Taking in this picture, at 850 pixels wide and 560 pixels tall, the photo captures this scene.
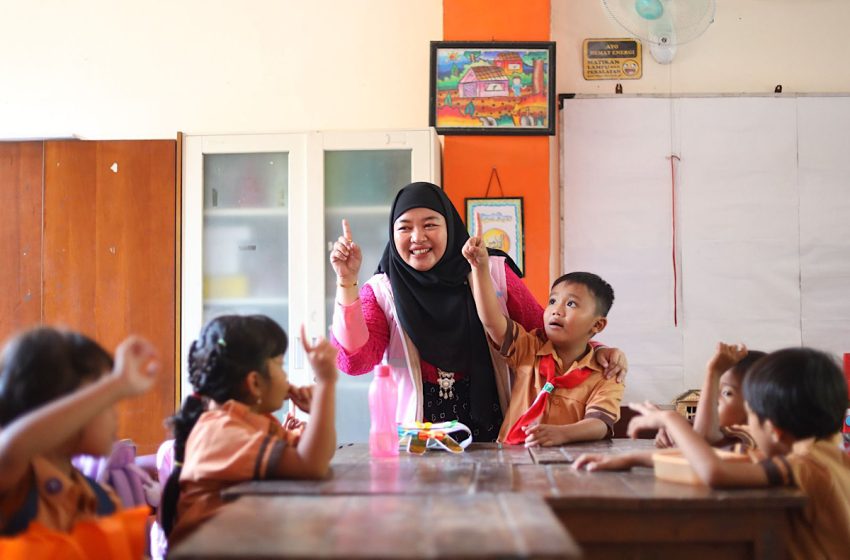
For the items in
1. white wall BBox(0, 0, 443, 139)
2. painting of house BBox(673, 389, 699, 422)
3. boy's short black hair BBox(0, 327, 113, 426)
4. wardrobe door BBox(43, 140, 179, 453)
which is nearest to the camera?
boy's short black hair BBox(0, 327, 113, 426)

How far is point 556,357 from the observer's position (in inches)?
90.2

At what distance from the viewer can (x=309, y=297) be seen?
3721 millimetres

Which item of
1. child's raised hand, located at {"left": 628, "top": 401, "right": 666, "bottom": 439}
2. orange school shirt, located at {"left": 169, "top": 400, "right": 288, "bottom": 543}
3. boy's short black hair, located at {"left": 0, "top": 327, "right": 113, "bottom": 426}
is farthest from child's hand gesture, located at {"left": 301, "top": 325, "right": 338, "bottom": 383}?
child's raised hand, located at {"left": 628, "top": 401, "right": 666, "bottom": 439}

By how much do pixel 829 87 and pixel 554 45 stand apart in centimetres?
143

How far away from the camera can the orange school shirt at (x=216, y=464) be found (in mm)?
1482

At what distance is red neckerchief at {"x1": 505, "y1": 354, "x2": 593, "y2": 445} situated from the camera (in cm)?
220

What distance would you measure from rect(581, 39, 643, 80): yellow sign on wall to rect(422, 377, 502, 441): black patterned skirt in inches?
90.4

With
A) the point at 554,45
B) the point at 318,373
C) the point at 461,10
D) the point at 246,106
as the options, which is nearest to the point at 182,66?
the point at 246,106

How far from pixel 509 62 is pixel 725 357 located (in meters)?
2.47

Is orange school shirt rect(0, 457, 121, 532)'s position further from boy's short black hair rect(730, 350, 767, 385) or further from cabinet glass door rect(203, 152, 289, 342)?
cabinet glass door rect(203, 152, 289, 342)

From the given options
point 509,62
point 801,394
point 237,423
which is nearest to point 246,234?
point 509,62

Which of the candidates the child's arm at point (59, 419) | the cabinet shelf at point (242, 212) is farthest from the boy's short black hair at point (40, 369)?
the cabinet shelf at point (242, 212)

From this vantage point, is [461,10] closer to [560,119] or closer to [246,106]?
[560,119]

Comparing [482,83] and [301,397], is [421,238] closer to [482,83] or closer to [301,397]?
[301,397]
